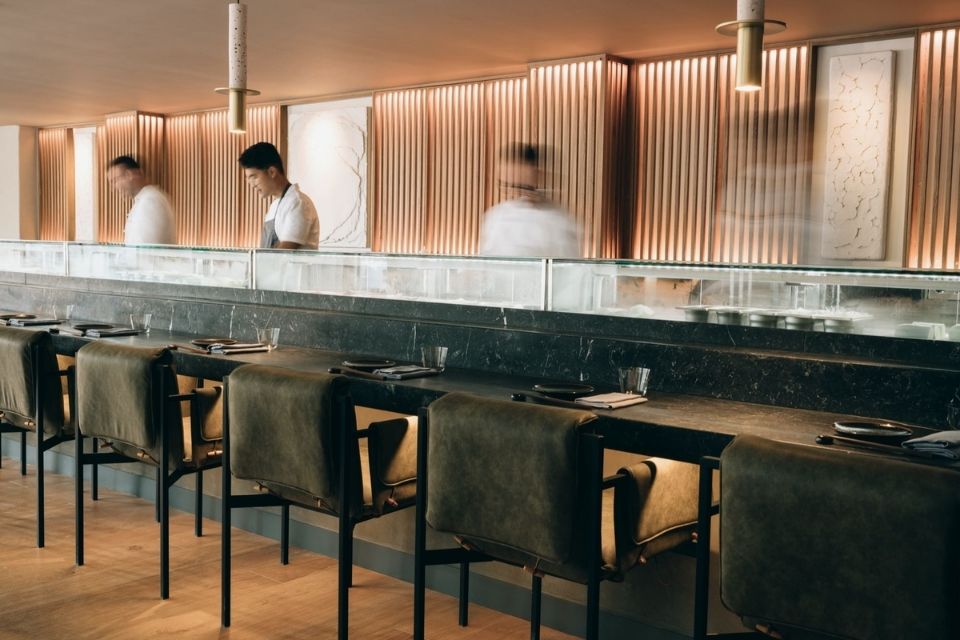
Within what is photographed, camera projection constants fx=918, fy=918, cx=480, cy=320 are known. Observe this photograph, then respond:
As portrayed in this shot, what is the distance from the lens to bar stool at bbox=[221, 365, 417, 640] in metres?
2.68

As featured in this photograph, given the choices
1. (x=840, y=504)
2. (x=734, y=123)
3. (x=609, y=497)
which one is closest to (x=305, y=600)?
(x=609, y=497)

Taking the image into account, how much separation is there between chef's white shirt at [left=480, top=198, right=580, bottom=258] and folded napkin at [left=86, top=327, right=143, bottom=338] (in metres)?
2.06

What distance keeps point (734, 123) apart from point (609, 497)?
4739mm

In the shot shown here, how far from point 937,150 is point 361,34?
3995mm

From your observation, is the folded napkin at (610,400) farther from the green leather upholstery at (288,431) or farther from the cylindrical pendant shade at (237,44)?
the cylindrical pendant shade at (237,44)

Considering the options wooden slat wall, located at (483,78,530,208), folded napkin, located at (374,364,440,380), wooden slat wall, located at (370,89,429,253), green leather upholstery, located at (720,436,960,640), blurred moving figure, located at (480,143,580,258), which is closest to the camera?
green leather upholstery, located at (720,436,960,640)

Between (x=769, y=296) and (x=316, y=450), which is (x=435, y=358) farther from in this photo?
(x=769, y=296)

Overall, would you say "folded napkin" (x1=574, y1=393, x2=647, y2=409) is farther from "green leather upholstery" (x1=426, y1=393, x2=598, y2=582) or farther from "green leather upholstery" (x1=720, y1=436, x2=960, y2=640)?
"green leather upholstery" (x1=720, y1=436, x2=960, y2=640)

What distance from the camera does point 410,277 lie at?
3.71 m

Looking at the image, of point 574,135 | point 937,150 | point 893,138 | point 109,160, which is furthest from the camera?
point 109,160

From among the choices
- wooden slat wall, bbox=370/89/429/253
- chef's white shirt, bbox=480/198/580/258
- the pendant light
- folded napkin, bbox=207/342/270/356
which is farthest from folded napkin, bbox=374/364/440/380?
wooden slat wall, bbox=370/89/429/253

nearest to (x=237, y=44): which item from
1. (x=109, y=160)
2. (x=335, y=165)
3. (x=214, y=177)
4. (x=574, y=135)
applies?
(x=574, y=135)

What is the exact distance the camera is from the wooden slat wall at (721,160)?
6.54 meters

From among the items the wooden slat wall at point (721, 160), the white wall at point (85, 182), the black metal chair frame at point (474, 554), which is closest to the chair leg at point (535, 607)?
the black metal chair frame at point (474, 554)
